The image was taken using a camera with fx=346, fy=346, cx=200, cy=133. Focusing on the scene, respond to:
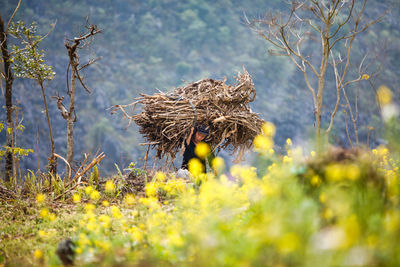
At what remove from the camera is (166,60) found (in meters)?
50.7

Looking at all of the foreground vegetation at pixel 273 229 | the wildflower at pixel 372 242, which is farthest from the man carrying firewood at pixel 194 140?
the wildflower at pixel 372 242

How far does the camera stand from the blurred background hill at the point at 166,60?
39219 millimetres

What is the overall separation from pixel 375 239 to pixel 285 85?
49.4m

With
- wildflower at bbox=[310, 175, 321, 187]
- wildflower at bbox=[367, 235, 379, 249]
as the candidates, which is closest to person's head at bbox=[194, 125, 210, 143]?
wildflower at bbox=[310, 175, 321, 187]

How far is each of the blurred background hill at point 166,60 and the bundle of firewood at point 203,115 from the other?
34.0 meters

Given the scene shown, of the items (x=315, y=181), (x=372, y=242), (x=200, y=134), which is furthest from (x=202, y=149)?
(x=200, y=134)

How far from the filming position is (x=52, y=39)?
46344 millimetres

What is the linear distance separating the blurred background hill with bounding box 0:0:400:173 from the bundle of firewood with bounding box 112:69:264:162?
111 ft

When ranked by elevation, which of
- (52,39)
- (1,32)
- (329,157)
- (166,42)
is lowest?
(329,157)

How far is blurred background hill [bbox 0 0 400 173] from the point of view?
1544 inches

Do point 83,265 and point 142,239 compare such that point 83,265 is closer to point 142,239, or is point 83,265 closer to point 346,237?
point 142,239

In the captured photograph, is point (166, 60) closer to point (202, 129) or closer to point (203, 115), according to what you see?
point (202, 129)

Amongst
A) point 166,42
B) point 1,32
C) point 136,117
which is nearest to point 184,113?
point 136,117

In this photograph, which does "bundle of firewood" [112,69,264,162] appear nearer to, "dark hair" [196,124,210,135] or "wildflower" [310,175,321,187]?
"dark hair" [196,124,210,135]
